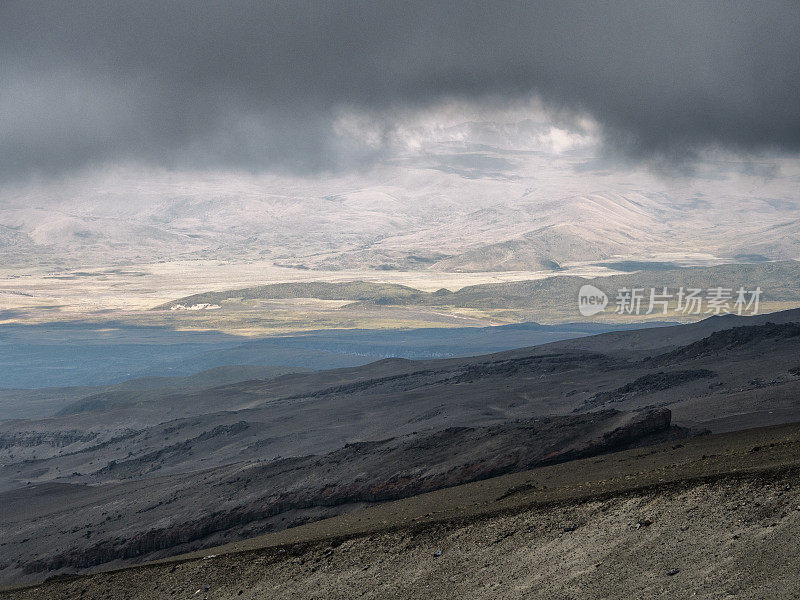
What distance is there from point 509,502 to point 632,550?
296 inches

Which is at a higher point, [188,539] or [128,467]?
[188,539]

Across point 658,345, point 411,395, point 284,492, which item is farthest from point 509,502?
point 658,345

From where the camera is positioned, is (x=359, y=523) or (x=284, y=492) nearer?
(x=359, y=523)

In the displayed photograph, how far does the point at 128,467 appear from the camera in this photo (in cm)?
8456

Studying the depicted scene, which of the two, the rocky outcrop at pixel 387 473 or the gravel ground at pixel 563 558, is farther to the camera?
the rocky outcrop at pixel 387 473

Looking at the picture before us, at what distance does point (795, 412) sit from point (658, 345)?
297 feet

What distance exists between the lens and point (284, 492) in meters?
43.0

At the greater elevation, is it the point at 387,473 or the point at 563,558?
the point at 563,558

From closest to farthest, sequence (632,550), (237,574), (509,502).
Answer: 1. (632,550)
2. (237,574)
3. (509,502)

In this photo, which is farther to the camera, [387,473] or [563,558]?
[387,473]

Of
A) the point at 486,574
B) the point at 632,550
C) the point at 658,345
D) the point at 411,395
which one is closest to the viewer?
the point at 632,550

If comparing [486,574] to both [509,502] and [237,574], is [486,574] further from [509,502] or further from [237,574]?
[237,574]

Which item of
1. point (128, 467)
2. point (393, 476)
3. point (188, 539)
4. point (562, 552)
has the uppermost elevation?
point (562, 552)

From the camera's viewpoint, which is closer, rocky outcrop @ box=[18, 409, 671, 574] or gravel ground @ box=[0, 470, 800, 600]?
gravel ground @ box=[0, 470, 800, 600]
